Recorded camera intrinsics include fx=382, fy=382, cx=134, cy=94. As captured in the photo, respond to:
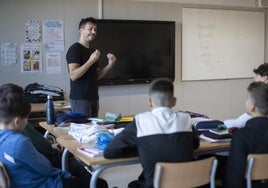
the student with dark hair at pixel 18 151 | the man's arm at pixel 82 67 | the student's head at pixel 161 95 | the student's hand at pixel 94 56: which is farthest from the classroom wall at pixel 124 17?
the student's head at pixel 161 95

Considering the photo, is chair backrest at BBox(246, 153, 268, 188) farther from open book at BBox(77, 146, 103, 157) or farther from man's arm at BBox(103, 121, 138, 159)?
open book at BBox(77, 146, 103, 157)

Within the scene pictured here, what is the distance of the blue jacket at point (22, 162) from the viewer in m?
1.94

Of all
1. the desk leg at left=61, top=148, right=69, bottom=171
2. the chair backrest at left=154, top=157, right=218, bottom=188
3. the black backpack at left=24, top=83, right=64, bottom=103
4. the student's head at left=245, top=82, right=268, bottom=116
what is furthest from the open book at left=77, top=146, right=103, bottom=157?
the black backpack at left=24, top=83, right=64, bottom=103

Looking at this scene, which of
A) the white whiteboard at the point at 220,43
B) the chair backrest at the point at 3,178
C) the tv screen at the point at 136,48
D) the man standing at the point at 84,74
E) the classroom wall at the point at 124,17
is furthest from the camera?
the white whiteboard at the point at 220,43

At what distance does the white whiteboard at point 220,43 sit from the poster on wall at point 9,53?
243 cm

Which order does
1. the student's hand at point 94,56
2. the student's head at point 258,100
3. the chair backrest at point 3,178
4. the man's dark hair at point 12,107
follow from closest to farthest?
the chair backrest at point 3,178, the man's dark hair at point 12,107, the student's head at point 258,100, the student's hand at point 94,56

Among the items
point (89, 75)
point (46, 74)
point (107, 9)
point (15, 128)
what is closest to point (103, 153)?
point (15, 128)

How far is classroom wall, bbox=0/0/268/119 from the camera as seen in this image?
468cm

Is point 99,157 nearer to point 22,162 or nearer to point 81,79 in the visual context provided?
point 22,162

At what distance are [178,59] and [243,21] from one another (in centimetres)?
137

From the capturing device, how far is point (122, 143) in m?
2.05

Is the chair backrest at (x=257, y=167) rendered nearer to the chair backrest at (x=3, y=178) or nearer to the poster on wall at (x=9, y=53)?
the chair backrest at (x=3, y=178)

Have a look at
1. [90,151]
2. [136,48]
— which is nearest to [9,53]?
[136,48]

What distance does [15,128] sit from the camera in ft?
6.72
